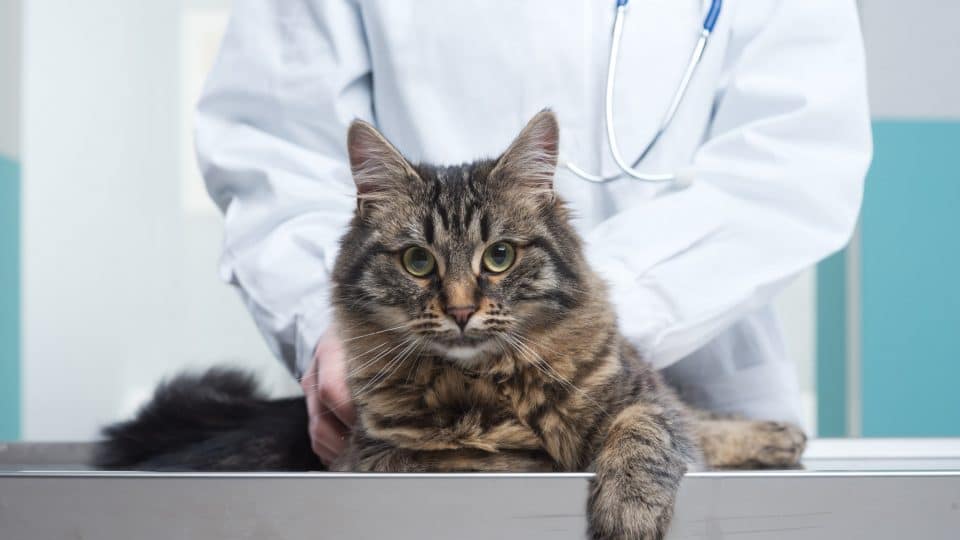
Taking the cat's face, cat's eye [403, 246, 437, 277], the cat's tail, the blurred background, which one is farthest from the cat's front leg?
the blurred background

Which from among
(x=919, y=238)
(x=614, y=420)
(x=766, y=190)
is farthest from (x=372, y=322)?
(x=919, y=238)

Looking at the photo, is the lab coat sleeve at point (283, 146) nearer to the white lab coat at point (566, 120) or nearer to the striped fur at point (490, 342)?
the white lab coat at point (566, 120)

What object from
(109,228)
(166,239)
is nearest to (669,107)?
(109,228)

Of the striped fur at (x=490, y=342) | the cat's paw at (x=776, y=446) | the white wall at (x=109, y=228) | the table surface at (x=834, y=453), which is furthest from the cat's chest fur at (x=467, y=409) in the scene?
the white wall at (x=109, y=228)

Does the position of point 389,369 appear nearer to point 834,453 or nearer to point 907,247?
point 834,453

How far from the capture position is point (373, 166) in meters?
0.91

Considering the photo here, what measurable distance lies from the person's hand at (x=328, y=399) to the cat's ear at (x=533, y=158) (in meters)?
0.27

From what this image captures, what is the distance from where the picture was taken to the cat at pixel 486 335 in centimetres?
81

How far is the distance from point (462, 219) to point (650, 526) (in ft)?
1.17

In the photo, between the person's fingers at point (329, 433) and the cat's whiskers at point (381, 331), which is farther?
the person's fingers at point (329, 433)

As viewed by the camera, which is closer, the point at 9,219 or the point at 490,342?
the point at 490,342

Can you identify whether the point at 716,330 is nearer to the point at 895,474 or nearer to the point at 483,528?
the point at 895,474

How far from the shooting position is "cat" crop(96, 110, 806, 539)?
2.66ft

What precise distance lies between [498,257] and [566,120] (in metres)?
0.43
